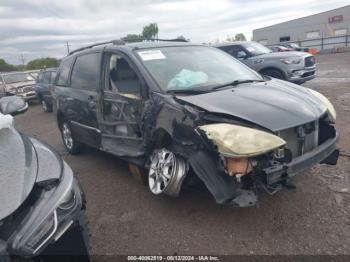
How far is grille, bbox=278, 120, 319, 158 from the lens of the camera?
10.2 feet

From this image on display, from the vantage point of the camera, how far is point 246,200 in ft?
9.55

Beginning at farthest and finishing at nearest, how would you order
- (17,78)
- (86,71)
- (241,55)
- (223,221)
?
(17,78) < (241,55) < (86,71) < (223,221)

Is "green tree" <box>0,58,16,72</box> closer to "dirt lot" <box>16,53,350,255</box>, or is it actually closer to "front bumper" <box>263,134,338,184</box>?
"dirt lot" <box>16,53,350,255</box>

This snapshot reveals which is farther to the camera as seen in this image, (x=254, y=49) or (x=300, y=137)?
(x=254, y=49)

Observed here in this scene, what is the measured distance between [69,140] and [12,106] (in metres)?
2.92

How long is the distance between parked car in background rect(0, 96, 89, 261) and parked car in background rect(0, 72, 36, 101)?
14.8 meters

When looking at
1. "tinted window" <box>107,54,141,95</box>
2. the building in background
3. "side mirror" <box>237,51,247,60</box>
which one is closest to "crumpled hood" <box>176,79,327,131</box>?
"tinted window" <box>107,54,141,95</box>

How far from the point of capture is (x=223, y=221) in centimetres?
328

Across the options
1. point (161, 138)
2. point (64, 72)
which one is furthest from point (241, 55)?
point (161, 138)

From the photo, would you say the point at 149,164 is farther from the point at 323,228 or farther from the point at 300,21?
the point at 300,21

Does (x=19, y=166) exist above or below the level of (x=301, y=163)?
above

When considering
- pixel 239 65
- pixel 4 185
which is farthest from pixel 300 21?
pixel 4 185

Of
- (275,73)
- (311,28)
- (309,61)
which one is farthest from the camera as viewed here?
(311,28)

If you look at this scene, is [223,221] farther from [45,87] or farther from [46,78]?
[46,78]
